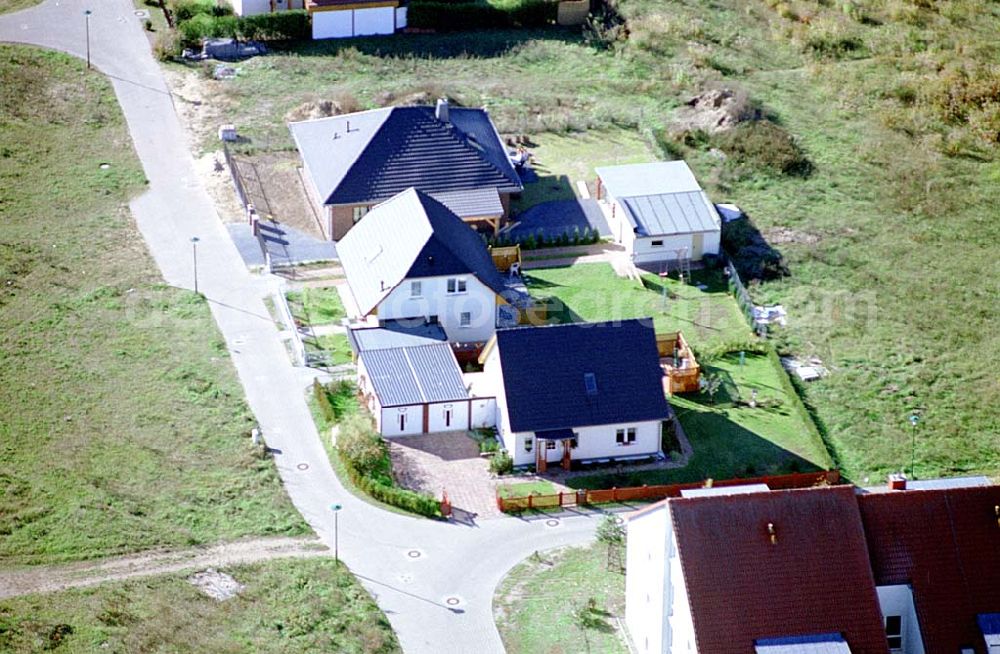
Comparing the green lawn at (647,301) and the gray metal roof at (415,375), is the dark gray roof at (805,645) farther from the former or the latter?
the green lawn at (647,301)

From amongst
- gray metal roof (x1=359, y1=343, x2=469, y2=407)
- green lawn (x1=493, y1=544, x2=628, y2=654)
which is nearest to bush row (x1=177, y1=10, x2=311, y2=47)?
gray metal roof (x1=359, y1=343, x2=469, y2=407)

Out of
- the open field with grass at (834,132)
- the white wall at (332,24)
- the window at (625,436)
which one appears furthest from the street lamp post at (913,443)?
the white wall at (332,24)

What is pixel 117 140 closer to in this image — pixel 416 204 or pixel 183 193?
pixel 183 193

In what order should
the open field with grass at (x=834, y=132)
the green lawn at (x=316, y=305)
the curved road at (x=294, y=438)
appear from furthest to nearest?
the green lawn at (x=316, y=305), the open field with grass at (x=834, y=132), the curved road at (x=294, y=438)

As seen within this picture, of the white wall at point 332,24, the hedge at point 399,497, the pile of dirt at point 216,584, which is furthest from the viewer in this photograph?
the white wall at point 332,24

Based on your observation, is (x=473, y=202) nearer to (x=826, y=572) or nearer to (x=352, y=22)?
(x=352, y=22)

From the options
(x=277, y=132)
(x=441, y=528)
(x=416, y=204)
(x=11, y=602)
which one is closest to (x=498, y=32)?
(x=277, y=132)

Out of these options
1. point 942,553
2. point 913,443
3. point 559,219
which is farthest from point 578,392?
point 559,219
